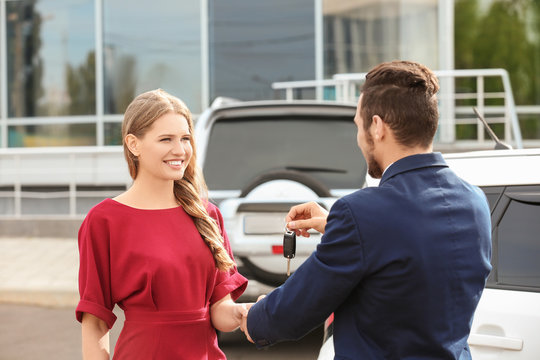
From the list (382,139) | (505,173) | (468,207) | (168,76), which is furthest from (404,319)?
(168,76)

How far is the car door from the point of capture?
2.86 metres

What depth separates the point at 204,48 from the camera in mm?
14914

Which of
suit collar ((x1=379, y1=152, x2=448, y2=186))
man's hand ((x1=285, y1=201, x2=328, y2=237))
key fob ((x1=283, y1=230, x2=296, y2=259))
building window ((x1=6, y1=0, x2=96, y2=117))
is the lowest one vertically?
key fob ((x1=283, y1=230, x2=296, y2=259))

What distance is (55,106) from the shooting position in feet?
51.1

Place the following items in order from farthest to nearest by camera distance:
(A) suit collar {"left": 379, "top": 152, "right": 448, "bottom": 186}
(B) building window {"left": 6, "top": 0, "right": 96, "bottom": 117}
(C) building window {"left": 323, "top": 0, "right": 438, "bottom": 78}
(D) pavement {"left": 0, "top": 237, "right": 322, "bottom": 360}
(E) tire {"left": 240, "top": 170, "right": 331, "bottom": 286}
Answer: (B) building window {"left": 6, "top": 0, "right": 96, "bottom": 117} < (C) building window {"left": 323, "top": 0, "right": 438, "bottom": 78} < (D) pavement {"left": 0, "top": 237, "right": 322, "bottom": 360} < (E) tire {"left": 240, "top": 170, "right": 331, "bottom": 286} < (A) suit collar {"left": 379, "top": 152, "right": 448, "bottom": 186}

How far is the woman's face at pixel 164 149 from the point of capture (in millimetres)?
2498

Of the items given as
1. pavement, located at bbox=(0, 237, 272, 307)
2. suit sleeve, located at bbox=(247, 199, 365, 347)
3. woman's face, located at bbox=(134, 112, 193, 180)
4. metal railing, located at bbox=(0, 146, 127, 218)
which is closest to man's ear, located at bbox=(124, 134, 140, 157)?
woman's face, located at bbox=(134, 112, 193, 180)

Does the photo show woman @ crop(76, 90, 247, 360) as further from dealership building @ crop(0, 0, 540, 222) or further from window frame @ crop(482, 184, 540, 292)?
dealership building @ crop(0, 0, 540, 222)

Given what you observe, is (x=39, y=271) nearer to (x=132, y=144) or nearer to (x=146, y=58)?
(x=146, y=58)

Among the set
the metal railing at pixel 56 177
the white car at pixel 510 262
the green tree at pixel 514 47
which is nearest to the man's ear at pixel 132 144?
the white car at pixel 510 262

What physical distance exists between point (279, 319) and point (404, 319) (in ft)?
1.16

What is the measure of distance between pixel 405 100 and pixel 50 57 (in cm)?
1480

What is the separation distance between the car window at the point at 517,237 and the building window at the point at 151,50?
479 inches

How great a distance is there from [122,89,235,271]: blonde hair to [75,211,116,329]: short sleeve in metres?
0.28
